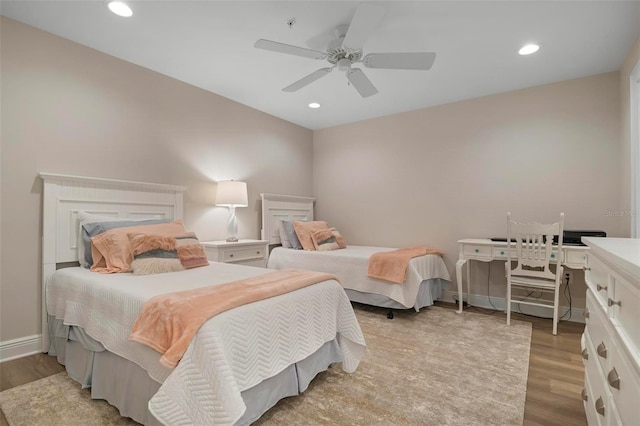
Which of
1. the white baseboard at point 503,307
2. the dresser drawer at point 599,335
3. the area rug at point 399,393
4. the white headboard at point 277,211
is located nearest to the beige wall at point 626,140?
the white baseboard at point 503,307

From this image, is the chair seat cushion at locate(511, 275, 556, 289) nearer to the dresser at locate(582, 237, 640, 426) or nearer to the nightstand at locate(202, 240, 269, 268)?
the dresser at locate(582, 237, 640, 426)

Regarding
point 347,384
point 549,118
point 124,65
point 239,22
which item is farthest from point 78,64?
point 549,118

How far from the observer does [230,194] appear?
3492 mm

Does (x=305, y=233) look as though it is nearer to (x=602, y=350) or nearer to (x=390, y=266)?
(x=390, y=266)

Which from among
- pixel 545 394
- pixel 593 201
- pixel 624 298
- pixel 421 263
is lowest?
pixel 545 394

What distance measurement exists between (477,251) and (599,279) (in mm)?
2145

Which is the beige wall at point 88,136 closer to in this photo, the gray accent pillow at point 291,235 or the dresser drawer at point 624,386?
the gray accent pillow at point 291,235

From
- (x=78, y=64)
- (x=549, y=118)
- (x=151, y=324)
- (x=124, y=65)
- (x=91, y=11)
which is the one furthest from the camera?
(x=549, y=118)

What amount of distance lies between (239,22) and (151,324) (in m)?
2.15

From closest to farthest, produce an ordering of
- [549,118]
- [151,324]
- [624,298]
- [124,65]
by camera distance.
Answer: [624,298], [151,324], [124,65], [549,118]

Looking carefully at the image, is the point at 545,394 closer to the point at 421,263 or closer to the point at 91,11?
the point at 421,263

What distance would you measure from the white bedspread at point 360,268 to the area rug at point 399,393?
556mm

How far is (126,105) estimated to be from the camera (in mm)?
2904

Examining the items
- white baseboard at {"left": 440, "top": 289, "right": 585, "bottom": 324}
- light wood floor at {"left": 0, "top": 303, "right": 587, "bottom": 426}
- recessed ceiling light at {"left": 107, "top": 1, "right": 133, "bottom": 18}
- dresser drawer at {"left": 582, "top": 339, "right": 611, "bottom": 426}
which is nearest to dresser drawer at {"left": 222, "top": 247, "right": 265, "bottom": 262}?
light wood floor at {"left": 0, "top": 303, "right": 587, "bottom": 426}
